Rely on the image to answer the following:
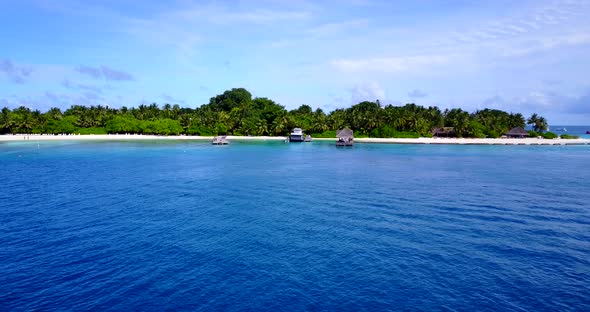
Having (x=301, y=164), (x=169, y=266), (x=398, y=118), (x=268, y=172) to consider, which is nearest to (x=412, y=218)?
(x=169, y=266)

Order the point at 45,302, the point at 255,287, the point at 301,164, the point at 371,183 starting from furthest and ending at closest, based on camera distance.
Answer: the point at 301,164 < the point at 371,183 < the point at 255,287 < the point at 45,302

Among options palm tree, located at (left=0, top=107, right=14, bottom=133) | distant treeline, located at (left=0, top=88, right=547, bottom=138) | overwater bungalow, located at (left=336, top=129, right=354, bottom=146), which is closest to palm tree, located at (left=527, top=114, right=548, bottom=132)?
distant treeline, located at (left=0, top=88, right=547, bottom=138)

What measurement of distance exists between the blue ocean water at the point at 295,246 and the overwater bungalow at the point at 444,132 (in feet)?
346

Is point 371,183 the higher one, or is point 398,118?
point 398,118

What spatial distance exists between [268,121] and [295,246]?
461 ft

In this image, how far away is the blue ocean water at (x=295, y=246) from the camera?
60.7ft

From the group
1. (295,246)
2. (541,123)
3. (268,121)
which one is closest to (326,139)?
(268,121)

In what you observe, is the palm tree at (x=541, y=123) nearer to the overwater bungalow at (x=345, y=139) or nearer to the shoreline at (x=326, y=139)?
the shoreline at (x=326, y=139)

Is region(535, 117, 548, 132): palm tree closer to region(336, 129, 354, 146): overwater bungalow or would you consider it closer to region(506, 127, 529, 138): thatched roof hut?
region(506, 127, 529, 138): thatched roof hut

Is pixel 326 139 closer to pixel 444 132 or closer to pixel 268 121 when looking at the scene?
pixel 268 121

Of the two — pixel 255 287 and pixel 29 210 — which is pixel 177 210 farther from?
pixel 255 287

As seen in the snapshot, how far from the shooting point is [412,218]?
3177 centimetres

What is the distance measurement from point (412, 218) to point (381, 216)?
2453mm

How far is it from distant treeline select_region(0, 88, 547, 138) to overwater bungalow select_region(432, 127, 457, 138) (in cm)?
225
